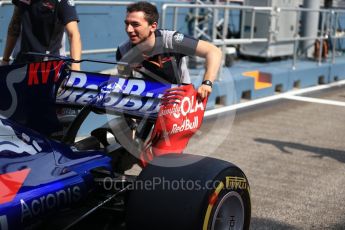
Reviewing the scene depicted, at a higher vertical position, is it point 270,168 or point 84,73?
point 84,73

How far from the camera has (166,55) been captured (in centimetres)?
426

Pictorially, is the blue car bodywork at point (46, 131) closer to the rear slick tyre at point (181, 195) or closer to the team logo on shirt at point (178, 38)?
the rear slick tyre at point (181, 195)

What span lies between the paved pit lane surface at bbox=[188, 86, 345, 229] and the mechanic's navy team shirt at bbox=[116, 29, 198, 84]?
51.2 inches

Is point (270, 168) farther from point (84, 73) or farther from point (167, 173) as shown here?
point (167, 173)

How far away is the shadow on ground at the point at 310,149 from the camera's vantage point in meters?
6.42

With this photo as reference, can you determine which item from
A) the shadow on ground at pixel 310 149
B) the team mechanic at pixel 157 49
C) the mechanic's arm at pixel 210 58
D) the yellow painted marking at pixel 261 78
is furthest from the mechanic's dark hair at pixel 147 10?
the yellow painted marking at pixel 261 78

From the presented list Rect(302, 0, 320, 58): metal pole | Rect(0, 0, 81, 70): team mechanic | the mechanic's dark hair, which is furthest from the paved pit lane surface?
Rect(302, 0, 320, 58): metal pole

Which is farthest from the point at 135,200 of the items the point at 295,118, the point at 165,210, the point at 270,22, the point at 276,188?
the point at 270,22

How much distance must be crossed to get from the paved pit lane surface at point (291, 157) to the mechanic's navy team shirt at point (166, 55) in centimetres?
130

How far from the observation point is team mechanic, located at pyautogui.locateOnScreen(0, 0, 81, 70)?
4695 mm

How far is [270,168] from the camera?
5.86 m

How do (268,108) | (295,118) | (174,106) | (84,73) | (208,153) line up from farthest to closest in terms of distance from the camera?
(268,108)
(295,118)
(208,153)
(84,73)
(174,106)

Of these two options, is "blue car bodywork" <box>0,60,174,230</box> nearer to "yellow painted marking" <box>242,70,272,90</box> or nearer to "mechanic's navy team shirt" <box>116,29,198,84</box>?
Answer: "mechanic's navy team shirt" <box>116,29,198,84</box>

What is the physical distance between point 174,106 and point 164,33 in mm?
891
